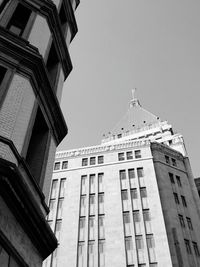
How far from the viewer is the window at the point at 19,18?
537 inches

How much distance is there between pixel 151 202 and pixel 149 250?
6.07 metres

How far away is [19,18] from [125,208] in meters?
27.8

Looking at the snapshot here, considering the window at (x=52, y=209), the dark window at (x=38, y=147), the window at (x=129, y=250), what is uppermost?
the window at (x=52, y=209)

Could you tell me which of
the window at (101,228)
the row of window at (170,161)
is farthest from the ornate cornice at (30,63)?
the row of window at (170,161)

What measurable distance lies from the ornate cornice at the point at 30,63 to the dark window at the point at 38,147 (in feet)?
1.11

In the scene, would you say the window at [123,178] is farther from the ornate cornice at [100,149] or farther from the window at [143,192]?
the ornate cornice at [100,149]

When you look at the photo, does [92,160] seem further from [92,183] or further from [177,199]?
[177,199]

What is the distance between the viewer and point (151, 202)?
36781 mm

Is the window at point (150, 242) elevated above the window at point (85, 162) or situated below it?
below

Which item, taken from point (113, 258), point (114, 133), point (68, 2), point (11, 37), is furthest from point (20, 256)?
point (114, 133)

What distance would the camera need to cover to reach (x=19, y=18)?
1402 cm

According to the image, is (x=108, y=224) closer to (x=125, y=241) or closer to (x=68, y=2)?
(x=125, y=241)

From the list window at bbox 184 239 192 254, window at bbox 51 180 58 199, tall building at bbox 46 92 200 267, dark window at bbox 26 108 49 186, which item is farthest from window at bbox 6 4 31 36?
window at bbox 51 180 58 199

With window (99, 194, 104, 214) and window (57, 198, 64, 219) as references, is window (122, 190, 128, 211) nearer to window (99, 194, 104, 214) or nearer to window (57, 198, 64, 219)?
window (99, 194, 104, 214)
